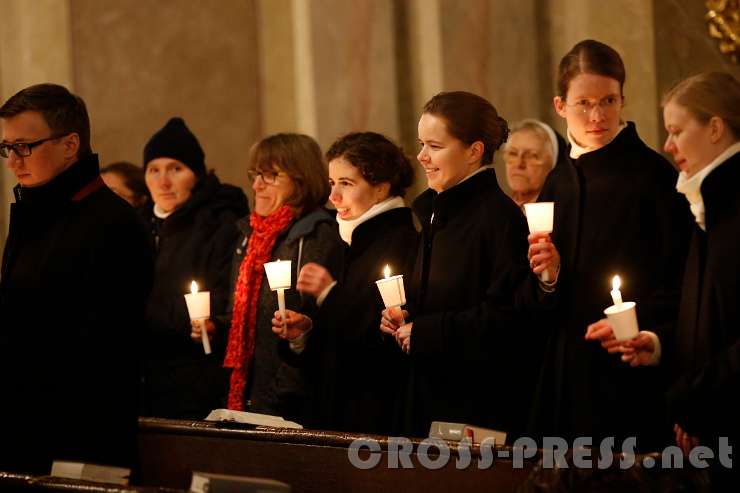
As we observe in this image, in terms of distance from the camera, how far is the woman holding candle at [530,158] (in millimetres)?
5574

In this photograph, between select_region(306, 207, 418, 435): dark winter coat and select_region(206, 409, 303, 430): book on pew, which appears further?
select_region(306, 207, 418, 435): dark winter coat

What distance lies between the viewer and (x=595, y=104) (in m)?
4.21

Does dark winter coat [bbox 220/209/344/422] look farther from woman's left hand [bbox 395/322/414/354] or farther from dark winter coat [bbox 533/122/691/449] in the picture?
dark winter coat [bbox 533/122/691/449]

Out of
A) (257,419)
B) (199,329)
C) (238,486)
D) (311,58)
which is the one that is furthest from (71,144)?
(311,58)

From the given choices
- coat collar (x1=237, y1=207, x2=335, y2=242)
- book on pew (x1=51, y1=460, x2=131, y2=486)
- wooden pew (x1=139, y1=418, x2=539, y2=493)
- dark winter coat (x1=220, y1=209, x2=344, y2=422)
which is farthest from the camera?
coat collar (x1=237, y1=207, x2=335, y2=242)

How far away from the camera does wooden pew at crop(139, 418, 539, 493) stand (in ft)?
11.8

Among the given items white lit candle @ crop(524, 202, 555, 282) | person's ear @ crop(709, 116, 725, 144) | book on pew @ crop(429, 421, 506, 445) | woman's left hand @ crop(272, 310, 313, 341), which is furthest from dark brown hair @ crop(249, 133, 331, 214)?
person's ear @ crop(709, 116, 725, 144)

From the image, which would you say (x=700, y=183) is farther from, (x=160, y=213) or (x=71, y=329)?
(x=160, y=213)

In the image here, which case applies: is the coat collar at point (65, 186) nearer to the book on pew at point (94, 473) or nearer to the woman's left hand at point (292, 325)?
the book on pew at point (94, 473)

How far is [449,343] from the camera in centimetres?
424

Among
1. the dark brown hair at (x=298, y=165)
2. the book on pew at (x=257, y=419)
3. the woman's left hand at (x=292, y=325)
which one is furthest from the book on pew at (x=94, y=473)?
the dark brown hair at (x=298, y=165)

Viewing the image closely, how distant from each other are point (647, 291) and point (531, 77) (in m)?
3.06

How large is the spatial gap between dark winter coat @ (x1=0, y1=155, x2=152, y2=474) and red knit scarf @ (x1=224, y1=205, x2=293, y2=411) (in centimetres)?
144

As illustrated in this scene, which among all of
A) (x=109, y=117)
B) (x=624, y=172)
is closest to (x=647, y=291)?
(x=624, y=172)
